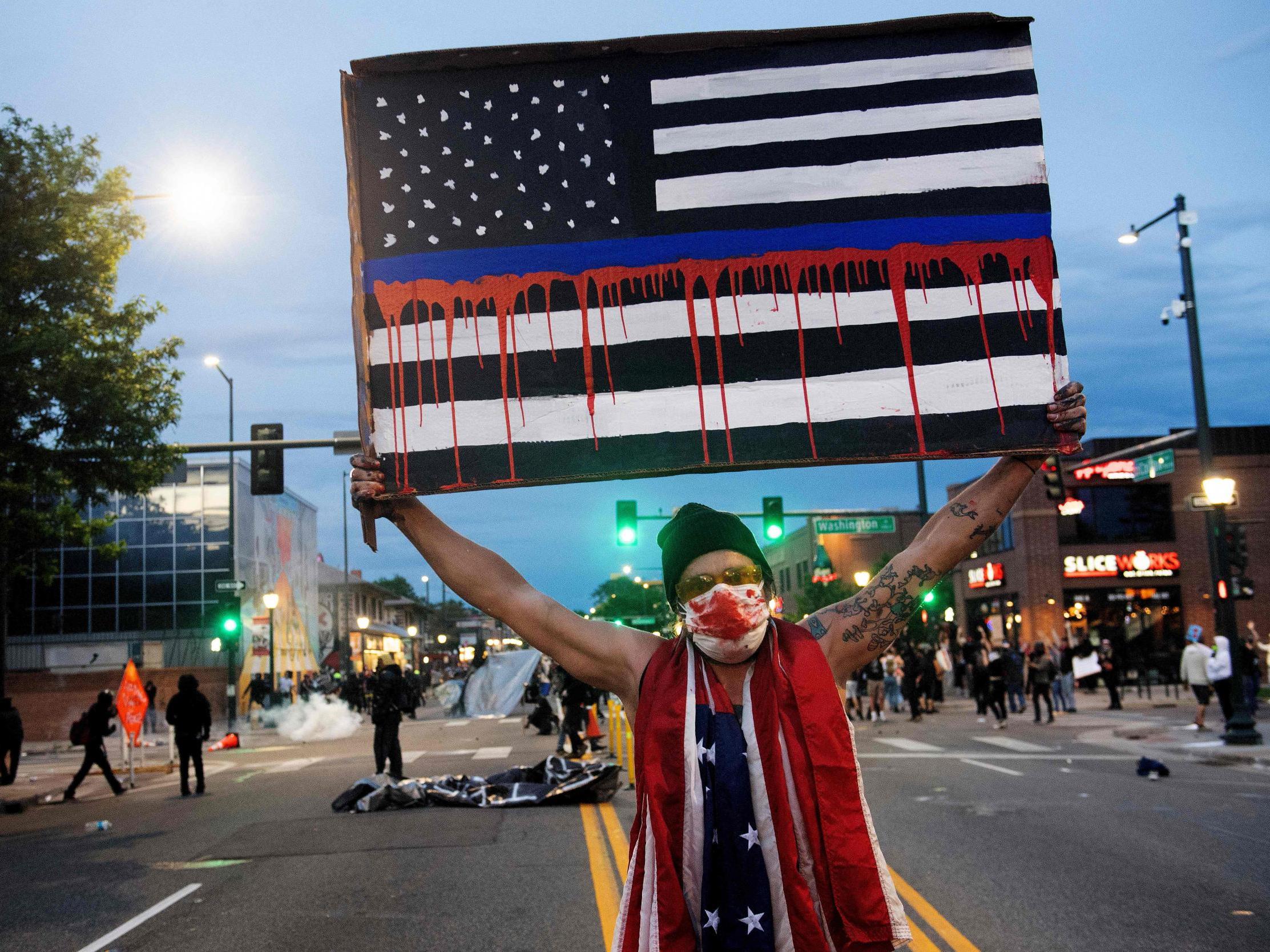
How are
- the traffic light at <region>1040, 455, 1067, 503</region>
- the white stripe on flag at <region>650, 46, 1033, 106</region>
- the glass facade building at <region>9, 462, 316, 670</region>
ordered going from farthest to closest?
→ 1. the glass facade building at <region>9, 462, 316, 670</region>
2. the traffic light at <region>1040, 455, 1067, 503</region>
3. the white stripe on flag at <region>650, 46, 1033, 106</region>

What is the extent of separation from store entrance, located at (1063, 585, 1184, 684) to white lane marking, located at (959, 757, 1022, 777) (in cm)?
2997

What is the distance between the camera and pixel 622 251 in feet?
11.1

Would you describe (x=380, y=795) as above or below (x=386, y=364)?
below

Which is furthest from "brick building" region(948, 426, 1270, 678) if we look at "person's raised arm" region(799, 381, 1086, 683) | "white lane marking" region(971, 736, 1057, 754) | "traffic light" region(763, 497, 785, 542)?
"person's raised arm" region(799, 381, 1086, 683)

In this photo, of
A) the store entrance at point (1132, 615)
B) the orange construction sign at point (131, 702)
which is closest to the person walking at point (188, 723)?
the orange construction sign at point (131, 702)

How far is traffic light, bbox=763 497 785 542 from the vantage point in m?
27.6

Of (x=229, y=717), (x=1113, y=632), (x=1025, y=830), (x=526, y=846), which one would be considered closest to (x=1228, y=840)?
(x=1025, y=830)

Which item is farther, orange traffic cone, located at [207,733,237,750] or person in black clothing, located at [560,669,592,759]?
orange traffic cone, located at [207,733,237,750]

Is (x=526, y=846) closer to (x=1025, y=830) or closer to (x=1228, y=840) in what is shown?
(x=1025, y=830)

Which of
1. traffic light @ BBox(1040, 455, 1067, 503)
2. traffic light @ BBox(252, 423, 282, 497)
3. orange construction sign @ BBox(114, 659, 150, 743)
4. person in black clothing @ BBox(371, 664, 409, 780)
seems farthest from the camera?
orange construction sign @ BBox(114, 659, 150, 743)

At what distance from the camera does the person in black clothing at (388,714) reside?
15.1 meters

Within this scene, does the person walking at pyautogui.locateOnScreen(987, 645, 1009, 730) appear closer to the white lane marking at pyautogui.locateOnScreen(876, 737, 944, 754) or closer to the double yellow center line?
the white lane marking at pyautogui.locateOnScreen(876, 737, 944, 754)

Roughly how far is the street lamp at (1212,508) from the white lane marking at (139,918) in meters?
16.0

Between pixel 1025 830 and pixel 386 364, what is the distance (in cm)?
879
